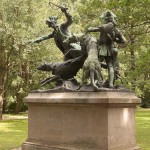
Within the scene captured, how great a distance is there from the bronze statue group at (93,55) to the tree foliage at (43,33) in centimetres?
495

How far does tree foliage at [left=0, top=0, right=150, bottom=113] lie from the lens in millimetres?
14430

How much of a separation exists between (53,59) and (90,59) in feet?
46.3

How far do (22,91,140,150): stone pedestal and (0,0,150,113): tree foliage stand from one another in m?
5.73

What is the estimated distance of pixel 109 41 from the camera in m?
8.30

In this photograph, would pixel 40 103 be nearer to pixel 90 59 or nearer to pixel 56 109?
pixel 56 109

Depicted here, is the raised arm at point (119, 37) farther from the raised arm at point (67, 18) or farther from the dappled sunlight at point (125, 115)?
the dappled sunlight at point (125, 115)

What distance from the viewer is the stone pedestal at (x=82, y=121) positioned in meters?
7.25

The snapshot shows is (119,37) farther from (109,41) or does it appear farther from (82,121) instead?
(82,121)

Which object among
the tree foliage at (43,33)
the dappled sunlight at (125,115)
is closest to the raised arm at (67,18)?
the dappled sunlight at (125,115)

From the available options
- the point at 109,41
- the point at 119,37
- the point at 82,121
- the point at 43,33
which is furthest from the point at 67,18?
the point at 43,33

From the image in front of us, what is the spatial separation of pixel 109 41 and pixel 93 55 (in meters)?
0.64

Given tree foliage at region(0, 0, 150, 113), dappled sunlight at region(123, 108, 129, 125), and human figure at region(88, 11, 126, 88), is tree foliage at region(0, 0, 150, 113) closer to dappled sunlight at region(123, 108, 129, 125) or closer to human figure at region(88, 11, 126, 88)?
human figure at region(88, 11, 126, 88)

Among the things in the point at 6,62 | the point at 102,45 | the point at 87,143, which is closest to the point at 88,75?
the point at 102,45

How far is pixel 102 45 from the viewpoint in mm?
8312
